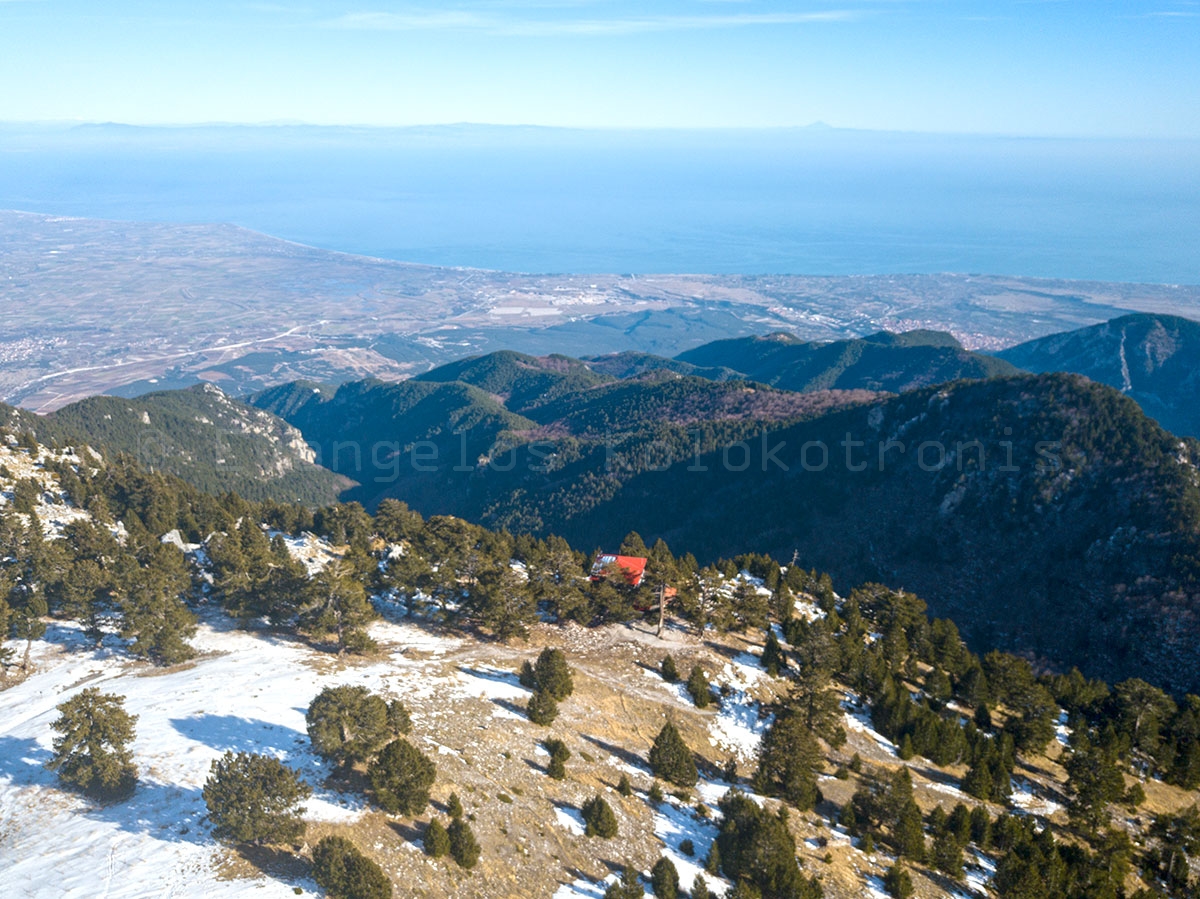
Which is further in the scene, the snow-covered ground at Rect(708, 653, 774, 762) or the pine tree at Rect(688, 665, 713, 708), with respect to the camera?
the pine tree at Rect(688, 665, 713, 708)

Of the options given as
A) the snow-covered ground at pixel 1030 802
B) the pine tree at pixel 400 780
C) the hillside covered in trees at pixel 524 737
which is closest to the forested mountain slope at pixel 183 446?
the hillside covered in trees at pixel 524 737

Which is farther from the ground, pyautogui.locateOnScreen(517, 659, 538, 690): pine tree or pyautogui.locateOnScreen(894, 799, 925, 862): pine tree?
pyautogui.locateOnScreen(517, 659, 538, 690): pine tree

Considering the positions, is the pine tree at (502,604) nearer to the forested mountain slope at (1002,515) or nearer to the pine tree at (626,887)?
the pine tree at (626,887)

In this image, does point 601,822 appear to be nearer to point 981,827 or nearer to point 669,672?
point 669,672

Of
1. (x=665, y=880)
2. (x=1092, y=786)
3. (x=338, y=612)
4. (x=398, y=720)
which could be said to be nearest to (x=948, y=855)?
(x=1092, y=786)

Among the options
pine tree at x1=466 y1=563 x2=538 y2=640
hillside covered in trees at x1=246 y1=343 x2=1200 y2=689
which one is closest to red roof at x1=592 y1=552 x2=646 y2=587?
pine tree at x1=466 y1=563 x2=538 y2=640

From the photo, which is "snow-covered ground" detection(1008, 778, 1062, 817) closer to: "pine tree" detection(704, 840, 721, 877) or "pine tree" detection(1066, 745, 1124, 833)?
"pine tree" detection(1066, 745, 1124, 833)
